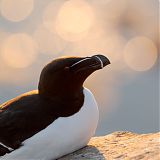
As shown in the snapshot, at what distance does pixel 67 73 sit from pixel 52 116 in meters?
0.29

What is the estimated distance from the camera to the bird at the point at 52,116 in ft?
13.4

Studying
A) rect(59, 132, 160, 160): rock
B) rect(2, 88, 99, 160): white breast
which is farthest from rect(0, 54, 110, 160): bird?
rect(59, 132, 160, 160): rock

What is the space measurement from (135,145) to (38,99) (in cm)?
71

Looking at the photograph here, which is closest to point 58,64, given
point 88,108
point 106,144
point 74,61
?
point 74,61

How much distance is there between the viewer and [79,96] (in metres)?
4.23

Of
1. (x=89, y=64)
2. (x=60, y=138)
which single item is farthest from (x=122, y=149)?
(x=89, y=64)

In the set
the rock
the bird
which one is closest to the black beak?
the bird

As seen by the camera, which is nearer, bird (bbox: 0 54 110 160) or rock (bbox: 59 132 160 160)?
rock (bbox: 59 132 160 160)

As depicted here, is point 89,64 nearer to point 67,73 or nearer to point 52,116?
point 67,73

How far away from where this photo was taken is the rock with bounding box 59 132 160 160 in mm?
3906

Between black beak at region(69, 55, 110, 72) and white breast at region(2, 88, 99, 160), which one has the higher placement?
black beak at region(69, 55, 110, 72)

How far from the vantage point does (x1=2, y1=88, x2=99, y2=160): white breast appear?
160 inches

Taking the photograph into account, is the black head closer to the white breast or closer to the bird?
the bird

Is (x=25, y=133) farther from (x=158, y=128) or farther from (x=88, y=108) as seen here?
(x=158, y=128)
